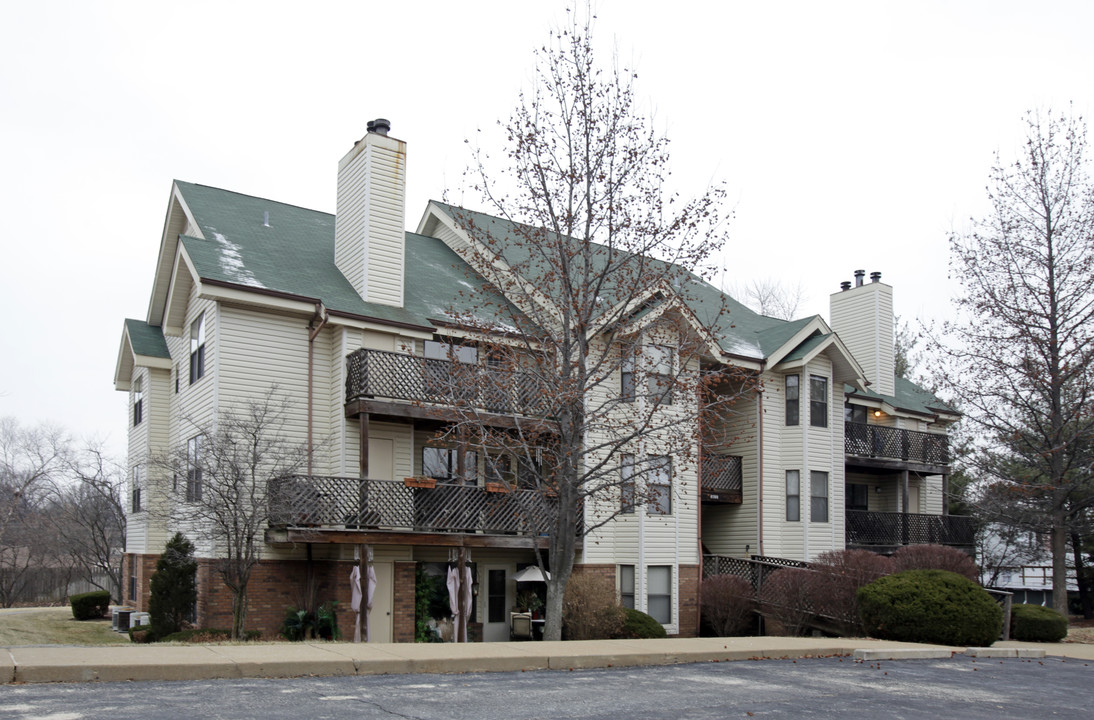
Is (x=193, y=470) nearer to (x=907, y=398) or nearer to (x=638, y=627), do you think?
(x=638, y=627)

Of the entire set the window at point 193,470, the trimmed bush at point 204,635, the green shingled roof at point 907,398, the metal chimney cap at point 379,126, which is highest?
the metal chimney cap at point 379,126

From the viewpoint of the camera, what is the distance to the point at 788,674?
40.5 ft

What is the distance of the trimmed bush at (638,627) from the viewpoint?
70.3ft

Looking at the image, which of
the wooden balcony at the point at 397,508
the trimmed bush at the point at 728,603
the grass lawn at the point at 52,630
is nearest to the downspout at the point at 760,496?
the trimmed bush at the point at 728,603

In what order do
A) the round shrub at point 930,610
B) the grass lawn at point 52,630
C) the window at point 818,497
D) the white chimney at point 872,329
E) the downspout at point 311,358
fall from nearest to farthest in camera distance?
the round shrub at point 930,610 → the downspout at point 311,358 → the grass lawn at point 52,630 → the window at point 818,497 → the white chimney at point 872,329

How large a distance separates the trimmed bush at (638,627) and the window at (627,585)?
7.61 feet

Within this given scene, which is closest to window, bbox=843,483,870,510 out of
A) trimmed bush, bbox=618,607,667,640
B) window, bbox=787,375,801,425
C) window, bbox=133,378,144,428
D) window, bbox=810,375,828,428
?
window, bbox=810,375,828,428

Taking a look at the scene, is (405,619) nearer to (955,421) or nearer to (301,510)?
(301,510)

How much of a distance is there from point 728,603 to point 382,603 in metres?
9.38

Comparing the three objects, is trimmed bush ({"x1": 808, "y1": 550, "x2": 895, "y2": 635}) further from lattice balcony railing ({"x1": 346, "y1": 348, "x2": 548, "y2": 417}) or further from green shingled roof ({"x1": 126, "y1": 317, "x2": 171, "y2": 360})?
green shingled roof ({"x1": 126, "y1": 317, "x2": 171, "y2": 360})

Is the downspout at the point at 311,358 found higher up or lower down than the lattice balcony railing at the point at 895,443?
higher up

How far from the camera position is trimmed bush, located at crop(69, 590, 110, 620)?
31609 millimetres

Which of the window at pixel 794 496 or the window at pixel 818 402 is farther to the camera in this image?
the window at pixel 818 402

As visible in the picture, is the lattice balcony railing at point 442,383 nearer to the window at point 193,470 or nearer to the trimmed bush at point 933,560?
the window at point 193,470
